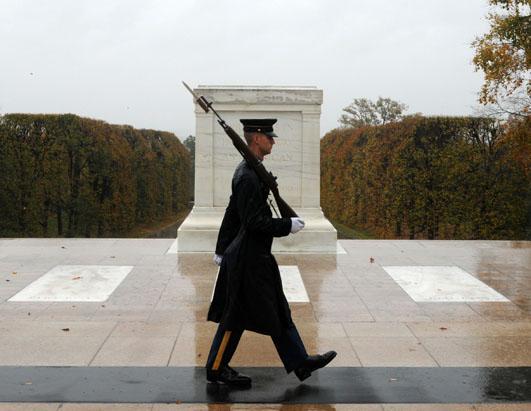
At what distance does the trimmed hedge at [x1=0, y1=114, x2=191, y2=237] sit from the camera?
15609 millimetres

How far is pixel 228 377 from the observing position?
14.4 feet

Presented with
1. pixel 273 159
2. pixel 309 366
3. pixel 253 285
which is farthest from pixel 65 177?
pixel 309 366

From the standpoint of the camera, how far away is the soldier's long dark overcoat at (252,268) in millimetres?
4242

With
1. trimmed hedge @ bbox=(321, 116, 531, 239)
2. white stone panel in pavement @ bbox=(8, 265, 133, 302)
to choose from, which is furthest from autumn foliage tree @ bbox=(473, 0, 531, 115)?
white stone panel in pavement @ bbox=(8, 265, 133, 302)

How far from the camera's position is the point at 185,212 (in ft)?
80.8

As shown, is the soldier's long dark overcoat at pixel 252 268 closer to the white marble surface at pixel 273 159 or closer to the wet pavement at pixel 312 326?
the wet pavement at pixel 312 326

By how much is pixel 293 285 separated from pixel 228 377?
3045 mm

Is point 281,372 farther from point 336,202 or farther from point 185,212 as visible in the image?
point 185,212

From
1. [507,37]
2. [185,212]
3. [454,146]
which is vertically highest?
[507,37]

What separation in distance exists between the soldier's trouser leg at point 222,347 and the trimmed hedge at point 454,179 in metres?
11.6

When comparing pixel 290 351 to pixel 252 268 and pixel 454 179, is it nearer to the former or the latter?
pixel 252 268

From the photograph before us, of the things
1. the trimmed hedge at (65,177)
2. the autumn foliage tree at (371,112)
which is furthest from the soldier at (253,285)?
the autumn foliage tree at (371,112)

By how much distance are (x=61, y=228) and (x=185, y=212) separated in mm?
8577

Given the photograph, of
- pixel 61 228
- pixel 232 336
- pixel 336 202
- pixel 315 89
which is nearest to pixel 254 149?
pixel 232 336
